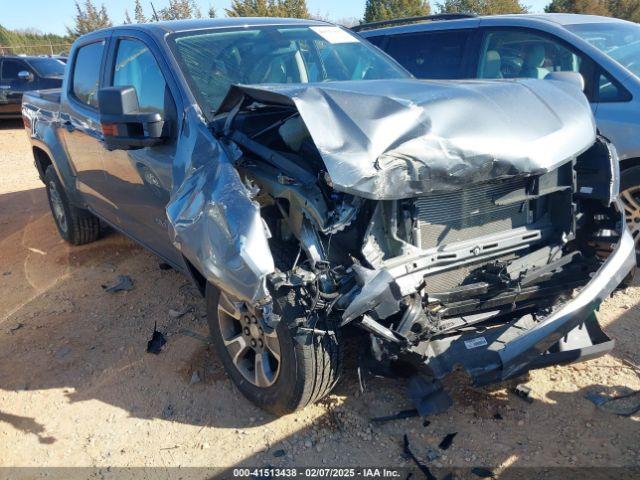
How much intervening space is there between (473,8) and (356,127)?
21.1 meters

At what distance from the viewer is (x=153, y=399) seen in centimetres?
309

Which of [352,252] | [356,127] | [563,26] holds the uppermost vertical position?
[563,26]

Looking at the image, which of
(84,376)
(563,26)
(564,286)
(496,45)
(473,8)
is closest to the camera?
(564,286)

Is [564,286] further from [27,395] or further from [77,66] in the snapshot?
[77,66]

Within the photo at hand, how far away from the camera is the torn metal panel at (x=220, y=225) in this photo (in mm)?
2242

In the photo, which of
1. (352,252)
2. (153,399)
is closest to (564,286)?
(352,252)

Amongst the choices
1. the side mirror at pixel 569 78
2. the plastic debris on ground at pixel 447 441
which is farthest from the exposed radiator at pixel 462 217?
the side mirror at pixel 569 78

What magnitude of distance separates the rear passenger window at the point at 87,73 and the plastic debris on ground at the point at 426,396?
3145mm

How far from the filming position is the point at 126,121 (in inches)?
119

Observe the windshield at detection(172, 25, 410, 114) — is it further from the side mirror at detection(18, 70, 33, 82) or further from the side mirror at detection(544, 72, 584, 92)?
the side mirror at detection(18, 70, 33, 82)

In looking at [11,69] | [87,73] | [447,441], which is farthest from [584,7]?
[447,441]

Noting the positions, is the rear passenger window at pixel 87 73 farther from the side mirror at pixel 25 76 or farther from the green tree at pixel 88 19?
the green tree at pixel 88 19

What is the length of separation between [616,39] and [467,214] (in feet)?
9.82

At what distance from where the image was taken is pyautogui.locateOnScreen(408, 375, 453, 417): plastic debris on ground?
2666 mm
